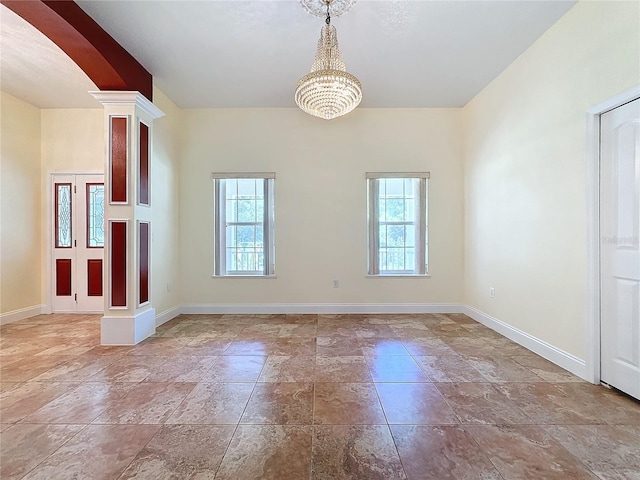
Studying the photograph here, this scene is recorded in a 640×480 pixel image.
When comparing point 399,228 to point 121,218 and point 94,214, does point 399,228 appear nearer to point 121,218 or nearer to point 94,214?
point 121,218

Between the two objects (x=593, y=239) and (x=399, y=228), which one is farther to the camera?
(x=399, y=228)

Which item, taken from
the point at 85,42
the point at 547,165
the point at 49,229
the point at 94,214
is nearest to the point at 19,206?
the point at 49,229

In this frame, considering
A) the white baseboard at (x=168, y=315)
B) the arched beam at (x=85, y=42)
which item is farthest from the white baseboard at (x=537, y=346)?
the arched beam at (x=85, y=42)

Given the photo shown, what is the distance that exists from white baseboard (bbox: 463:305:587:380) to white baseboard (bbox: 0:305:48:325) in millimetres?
6498

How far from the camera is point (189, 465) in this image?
1.48m

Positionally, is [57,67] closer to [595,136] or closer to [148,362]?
[148,362]

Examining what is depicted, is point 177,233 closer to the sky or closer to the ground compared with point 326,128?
closer to the ground

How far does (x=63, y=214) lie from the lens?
15.0 feet

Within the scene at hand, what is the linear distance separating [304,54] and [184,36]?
1174mm

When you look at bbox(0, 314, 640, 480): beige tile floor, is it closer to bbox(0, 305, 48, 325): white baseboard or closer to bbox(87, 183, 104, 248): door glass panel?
bbox(0, 305, 48, 325): white baseboard

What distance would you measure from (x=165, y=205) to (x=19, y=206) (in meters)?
2.23

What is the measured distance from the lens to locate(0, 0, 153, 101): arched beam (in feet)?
7.30

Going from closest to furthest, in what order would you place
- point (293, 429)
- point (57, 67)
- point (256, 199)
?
point (293, 429) → point (57, 67) → point (256, 199)

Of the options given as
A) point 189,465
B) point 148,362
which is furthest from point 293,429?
point 148,362
